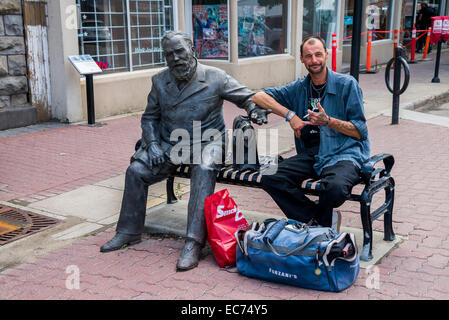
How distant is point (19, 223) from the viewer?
15.7ft

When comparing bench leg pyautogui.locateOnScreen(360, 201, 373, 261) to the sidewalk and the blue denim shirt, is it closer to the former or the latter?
the sidewalk

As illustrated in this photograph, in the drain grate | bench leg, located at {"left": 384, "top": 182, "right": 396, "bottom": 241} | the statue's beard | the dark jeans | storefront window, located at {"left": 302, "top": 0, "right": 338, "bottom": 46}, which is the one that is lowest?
the drain grate

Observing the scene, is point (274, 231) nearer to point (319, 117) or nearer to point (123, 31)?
point (319, 117)

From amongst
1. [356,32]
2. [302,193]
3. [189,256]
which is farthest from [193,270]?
[356,32]

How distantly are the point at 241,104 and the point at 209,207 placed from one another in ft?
3.47

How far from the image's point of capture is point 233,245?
12.6 feet

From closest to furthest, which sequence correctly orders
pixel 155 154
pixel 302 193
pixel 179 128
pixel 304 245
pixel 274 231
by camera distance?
pixel 304 245
pixel 274 231
pixel 302 193
pixel 155 154
pixel 179 128

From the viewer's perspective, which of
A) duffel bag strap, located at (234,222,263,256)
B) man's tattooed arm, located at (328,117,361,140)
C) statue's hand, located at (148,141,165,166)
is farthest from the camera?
statue's hand, located at (148,141,165,166)

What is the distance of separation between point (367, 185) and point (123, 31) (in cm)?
730

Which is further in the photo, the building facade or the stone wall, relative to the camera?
the building facade

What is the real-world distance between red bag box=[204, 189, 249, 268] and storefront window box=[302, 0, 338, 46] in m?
10.8

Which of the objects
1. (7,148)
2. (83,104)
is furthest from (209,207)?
(83,104)

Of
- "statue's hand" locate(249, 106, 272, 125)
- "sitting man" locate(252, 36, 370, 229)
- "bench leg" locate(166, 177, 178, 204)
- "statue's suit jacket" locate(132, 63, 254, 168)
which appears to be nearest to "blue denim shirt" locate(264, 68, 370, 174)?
"sitting man" locate(252, 36, 370, 229)

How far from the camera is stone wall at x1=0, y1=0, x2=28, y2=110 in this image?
8.26 m
